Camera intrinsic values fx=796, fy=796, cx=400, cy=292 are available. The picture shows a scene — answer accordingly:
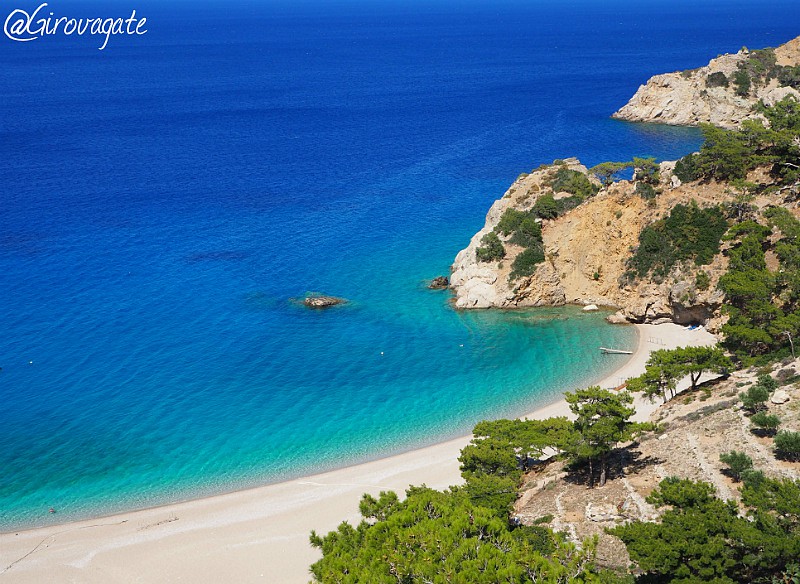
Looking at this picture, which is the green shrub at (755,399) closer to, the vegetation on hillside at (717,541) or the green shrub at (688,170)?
the vegetation on hillside at (717,541)

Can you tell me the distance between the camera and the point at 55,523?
37.1m

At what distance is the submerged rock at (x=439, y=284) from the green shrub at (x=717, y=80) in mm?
73242

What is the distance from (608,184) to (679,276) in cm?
1225

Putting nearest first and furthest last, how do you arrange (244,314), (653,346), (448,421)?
(448,421), (653,346), (244,314)

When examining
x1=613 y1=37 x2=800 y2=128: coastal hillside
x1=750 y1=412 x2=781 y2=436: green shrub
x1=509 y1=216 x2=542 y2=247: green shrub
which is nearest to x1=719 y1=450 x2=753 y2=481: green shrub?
x1=750 y1=412 x2=781 y2=436: green shrub

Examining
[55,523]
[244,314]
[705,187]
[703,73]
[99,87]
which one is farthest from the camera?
[99,87]

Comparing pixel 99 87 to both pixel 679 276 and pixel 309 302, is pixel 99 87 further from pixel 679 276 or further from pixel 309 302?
pixel 679 276

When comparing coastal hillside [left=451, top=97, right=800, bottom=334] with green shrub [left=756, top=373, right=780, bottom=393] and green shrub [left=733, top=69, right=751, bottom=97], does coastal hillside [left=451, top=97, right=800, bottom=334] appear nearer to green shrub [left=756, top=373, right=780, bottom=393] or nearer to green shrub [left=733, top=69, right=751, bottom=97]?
green shrub [left=756, top=373, right=780, bottom=393]

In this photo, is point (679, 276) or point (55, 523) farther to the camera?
point (679, 276)

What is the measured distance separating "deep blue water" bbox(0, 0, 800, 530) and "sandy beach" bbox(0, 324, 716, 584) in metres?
1.58

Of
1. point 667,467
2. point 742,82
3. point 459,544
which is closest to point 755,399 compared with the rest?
point 667,467

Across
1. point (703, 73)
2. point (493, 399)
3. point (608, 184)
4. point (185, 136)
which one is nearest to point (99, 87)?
point (185, 136)

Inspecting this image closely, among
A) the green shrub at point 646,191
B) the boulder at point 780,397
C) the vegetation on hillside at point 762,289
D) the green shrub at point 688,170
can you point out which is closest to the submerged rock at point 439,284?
the green shrub at point 646,191

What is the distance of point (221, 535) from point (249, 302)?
27.3 m
